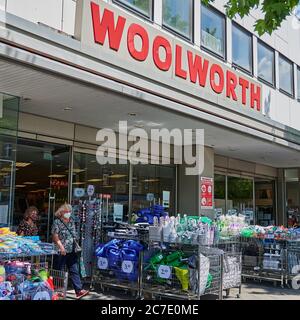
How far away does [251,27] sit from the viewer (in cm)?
1396

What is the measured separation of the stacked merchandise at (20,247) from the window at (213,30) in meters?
7.33

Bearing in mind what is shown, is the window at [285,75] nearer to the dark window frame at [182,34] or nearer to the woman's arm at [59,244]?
the dark window frame at [182,34]

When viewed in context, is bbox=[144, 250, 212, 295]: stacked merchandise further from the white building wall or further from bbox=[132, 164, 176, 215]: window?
the white building wall

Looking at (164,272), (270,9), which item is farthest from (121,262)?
(270,9)

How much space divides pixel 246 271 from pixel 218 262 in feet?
8.77

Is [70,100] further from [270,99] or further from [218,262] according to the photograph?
[270,99]

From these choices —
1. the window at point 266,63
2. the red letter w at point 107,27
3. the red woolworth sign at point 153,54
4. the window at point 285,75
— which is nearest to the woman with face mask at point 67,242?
the red woolworth sign at point 153,54

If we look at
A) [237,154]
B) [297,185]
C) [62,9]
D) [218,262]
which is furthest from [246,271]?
[297,185]

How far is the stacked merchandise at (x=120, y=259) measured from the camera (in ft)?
26.6

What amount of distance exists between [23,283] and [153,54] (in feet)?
16.3

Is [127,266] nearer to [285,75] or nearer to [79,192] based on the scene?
[79,192]

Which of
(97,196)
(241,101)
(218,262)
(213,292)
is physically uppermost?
(241,101)

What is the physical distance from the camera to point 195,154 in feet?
42.7

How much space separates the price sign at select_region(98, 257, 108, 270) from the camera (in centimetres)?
850
